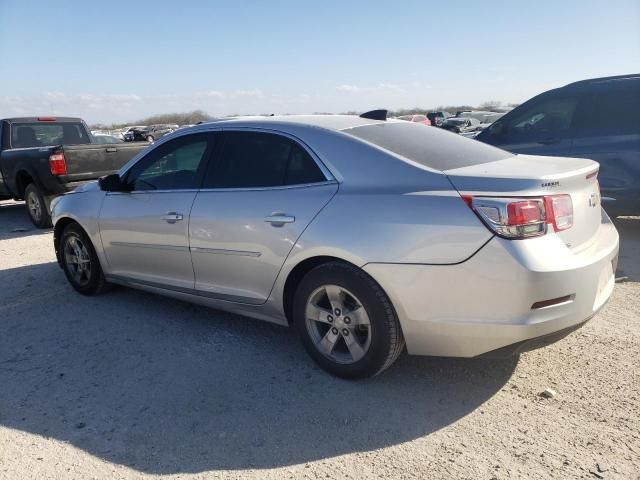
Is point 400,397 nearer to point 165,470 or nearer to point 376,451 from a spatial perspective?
point 376,451

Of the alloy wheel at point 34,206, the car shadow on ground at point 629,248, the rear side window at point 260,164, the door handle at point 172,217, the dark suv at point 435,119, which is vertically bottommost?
the dark suv at point 435,119

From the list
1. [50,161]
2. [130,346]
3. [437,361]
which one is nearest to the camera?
[437,361]

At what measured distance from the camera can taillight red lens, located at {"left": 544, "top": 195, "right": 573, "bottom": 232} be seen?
9.07ft

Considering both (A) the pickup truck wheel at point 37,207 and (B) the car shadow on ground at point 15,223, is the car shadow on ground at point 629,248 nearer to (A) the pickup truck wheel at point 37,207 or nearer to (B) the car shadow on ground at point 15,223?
(A) the pickup truck wheel at point 37,207

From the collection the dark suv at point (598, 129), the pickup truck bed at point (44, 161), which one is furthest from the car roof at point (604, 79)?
the pickup truck bed at point (44, 161)

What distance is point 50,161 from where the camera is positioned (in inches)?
320

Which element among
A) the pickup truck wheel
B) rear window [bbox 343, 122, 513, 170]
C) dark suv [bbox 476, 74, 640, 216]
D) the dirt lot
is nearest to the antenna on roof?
rear window [bbox 343, 122, 513, 170]

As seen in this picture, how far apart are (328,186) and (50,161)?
6468 mm

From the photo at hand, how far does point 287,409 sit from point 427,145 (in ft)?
6.07

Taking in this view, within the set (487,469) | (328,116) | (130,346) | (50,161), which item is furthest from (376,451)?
(50,161)

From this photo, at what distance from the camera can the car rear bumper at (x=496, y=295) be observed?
8.74ft

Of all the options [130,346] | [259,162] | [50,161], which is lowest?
[130,346]

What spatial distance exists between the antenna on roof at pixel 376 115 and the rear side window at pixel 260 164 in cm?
87

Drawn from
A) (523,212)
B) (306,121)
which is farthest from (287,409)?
(306,121)
